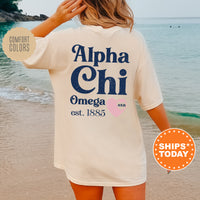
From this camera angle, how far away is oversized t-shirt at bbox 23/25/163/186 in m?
1.49

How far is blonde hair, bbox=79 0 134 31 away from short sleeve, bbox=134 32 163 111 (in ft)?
0.33

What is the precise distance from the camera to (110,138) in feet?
5.09

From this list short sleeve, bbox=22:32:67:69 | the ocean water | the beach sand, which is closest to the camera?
short sleeve, bbox=22:32:67:69

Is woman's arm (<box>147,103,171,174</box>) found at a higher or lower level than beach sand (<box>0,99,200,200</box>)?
higher

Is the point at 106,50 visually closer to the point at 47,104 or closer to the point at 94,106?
the point at 94,106

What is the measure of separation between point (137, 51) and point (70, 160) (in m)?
0.54

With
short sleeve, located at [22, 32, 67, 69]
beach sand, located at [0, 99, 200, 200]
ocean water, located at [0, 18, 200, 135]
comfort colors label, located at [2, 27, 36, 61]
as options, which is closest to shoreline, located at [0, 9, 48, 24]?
ocean water, located at [0, 18, 200, 135]

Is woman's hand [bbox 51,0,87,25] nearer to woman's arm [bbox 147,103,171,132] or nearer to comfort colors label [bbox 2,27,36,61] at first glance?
comfort colors label [bbox 2,27,36,61]

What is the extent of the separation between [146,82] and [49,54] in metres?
0.41

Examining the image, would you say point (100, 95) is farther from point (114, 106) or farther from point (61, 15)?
point (61, 15)

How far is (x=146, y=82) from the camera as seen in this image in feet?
5.12

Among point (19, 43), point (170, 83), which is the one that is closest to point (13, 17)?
point (170, 83)

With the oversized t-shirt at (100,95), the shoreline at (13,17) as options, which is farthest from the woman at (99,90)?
the shoreline at (13,17)

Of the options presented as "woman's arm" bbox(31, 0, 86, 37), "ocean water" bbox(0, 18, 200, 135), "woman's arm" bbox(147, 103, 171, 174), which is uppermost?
"woman's arm" bbox(31, 0, 86, 37)
